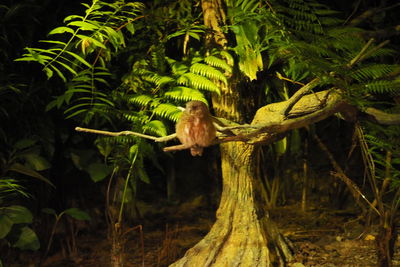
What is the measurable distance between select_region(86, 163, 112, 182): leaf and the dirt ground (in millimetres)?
543

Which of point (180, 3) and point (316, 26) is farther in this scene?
point (180, 3)

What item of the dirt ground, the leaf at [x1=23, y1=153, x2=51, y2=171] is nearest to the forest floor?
the dirt ground

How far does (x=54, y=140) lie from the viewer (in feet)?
9.75

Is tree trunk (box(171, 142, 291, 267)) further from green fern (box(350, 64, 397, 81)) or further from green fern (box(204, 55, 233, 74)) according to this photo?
green fern (box(350, 64, 397, 81))

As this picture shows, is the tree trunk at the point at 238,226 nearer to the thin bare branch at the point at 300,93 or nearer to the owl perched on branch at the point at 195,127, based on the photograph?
the thin bare branch at the point at 300,93

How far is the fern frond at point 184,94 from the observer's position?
2.04 m

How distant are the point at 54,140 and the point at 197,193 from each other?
4.89 feet

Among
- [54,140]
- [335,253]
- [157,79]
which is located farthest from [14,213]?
[335,253]

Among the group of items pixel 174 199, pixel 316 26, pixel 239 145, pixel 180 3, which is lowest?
pixel 174 199

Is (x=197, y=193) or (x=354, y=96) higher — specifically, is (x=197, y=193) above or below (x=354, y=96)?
below

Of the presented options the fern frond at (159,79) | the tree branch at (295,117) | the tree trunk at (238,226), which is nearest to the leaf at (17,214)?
the tree trunk at (238,226)

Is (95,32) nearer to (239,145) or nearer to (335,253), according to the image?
(239,145)

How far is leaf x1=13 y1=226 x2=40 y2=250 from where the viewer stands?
2.62 meters

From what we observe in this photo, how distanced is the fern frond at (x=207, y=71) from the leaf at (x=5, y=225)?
1440 millimetres
